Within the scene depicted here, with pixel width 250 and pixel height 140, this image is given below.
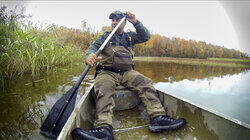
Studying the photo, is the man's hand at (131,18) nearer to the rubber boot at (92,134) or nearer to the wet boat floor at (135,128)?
the wet boat floor at (135,128)

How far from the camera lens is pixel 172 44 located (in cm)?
2798

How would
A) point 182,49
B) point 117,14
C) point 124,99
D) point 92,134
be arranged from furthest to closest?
point 182,49 → point 117,14 → point 124,99 → point 92,134

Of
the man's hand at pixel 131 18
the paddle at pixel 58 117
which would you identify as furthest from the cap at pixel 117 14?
the paddle at pixel 58 117

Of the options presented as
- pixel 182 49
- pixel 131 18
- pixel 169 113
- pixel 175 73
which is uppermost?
pixel 182 49

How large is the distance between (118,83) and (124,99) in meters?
0.27

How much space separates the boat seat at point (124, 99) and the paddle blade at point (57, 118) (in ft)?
2.17

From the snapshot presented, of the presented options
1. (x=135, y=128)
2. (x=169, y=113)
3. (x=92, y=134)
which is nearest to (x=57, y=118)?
(x=92, y=134)

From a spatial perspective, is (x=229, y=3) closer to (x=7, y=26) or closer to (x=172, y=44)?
(x=7, y=26)

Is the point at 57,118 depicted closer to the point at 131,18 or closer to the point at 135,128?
the point at 135,128

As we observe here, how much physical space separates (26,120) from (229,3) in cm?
464

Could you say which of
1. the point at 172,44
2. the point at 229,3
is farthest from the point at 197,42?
the point at 229,3

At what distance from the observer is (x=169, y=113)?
1.89 metres

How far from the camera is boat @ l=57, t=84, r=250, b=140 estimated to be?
3.80 ft

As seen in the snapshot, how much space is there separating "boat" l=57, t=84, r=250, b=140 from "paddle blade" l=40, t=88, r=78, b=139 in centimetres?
23
